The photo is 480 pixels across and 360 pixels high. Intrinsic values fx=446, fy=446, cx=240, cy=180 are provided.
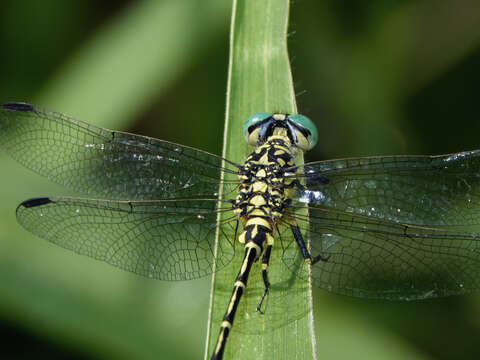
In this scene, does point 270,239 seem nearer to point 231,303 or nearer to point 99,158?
point 231,303

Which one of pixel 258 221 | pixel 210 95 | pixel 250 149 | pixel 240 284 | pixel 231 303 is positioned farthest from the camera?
pixel 210 95

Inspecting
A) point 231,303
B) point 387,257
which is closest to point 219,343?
point 231,303

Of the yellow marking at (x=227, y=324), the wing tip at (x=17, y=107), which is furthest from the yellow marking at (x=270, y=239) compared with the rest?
the wing tip at (x=17, y=107)

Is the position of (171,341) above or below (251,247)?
below

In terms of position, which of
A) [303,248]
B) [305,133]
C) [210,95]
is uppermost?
[210,95]

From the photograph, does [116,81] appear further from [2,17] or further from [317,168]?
[317,168]

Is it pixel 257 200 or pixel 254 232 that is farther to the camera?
pixel 257 200

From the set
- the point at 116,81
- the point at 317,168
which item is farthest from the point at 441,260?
the point at 116,81

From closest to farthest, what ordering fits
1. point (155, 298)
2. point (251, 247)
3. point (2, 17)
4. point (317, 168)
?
point (251, 247) < point (317, 168) < point (155, 298) < point (2, 17)
